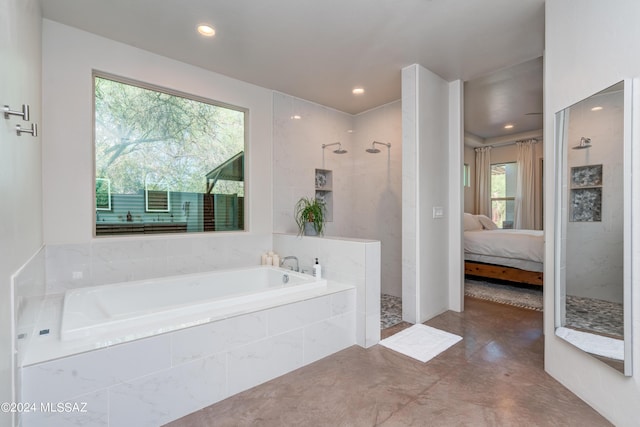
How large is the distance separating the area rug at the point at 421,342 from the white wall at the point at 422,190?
0.22m

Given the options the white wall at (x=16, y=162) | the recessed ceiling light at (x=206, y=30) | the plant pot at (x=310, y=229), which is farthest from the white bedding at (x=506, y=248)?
the white wall at (x=16, y=162)

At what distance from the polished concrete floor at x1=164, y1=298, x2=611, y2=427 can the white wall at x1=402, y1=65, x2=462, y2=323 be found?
27.5 inches

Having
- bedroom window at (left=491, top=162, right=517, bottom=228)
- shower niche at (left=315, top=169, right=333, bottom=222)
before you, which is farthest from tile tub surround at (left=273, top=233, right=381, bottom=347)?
bedroom window at (left=491, top=162, right=517, bottom=228)

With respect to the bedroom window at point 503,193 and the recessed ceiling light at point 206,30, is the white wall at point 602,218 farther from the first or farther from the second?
the bedroom window at point 503,193

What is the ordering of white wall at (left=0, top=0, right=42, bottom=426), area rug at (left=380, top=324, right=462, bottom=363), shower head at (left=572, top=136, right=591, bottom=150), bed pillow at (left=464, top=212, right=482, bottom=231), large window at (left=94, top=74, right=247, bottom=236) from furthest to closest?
bed pillow at (left=464, top=212, right=482, bottom=231), large window at (left=94, top=74, right=247, bottom=236), area rug at (left=380, top=324, right=462, bottom=363), shower head at (left=572, top=136, right=591, bottom=150), white wall at (left=0, top=0, right=42, bottom=426)

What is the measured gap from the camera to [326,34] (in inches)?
97.4

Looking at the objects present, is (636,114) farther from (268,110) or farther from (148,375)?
(268,110)

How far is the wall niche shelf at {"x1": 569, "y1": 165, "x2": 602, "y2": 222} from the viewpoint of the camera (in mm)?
1700

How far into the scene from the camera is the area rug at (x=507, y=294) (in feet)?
12.0

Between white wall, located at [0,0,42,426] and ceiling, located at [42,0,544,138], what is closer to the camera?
white wall, located at [0,0,42,426]

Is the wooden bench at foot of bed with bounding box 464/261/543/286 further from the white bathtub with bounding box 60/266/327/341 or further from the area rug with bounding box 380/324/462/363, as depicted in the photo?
the white bathtub with bounding box 60/266/327/341

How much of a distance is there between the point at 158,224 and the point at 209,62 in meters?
1.65

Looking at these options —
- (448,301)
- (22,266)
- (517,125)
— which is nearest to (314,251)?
(448,301)

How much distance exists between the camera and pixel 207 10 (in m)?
2.18
